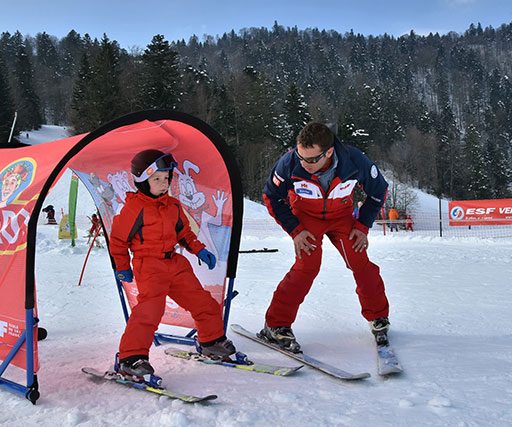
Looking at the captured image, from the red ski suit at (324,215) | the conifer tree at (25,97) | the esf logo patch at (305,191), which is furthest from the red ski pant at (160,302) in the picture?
the conifer tree at (25,97)

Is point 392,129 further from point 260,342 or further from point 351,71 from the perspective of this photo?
point 260,342

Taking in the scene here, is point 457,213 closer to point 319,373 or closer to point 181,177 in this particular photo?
point 181,177

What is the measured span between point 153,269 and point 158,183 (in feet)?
1.84

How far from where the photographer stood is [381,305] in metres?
3.62

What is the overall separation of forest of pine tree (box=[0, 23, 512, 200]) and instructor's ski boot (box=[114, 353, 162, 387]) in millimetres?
18627

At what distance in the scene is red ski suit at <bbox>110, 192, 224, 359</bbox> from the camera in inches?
111

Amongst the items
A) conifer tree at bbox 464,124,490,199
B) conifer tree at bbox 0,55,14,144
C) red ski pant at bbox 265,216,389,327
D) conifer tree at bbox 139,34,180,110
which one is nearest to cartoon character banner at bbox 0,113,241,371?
red ski pant at bbox 265,216,389,327

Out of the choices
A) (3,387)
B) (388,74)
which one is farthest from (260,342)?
(388,74)

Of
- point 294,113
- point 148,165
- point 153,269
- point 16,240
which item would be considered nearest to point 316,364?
point 153,269

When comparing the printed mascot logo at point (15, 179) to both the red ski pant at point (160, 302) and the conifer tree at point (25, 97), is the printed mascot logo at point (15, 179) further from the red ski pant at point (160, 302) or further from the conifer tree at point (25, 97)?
the conifer tree at point (25, 97)

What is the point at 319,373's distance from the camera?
2.92m

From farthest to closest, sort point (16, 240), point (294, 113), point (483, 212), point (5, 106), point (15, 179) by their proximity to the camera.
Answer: point (294, 113), point (5, 106), point (483, 212), point (15, 179), point (16, 240)

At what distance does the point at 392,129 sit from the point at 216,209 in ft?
238

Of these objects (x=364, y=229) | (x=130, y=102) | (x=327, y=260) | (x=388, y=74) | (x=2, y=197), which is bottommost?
(x=327, y=260)
